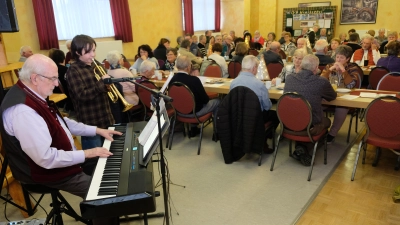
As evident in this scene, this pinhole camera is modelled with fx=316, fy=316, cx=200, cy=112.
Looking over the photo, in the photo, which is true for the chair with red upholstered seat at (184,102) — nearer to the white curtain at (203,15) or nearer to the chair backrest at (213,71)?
the chair backrest at (213,71)

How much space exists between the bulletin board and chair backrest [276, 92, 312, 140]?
9.44 m

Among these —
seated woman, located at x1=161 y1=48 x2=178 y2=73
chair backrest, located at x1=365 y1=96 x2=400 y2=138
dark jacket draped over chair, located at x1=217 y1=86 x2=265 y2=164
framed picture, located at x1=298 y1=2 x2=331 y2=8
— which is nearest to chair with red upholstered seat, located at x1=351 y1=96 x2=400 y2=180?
chair backrest, located at x1=365 y1=96 x2=400 y2=138

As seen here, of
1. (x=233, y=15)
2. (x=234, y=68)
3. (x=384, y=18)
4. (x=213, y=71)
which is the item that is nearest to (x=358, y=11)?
(x=384, y=18)

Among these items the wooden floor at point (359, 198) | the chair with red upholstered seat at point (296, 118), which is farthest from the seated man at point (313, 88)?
the wooden floor at point (359, 198)

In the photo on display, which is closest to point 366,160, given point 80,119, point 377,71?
point 377,71

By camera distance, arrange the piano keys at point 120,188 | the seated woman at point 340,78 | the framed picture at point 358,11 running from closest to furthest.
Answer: the piano keys at point 120,188 → the seated woman at point 340,78 → the framed picture at point 358,11

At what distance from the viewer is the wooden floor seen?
101 inches

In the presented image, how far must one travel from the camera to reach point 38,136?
5.85ft

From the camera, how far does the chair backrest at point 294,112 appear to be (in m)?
3.09

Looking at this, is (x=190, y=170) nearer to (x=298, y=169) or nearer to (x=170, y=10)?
(x=298, y=169)

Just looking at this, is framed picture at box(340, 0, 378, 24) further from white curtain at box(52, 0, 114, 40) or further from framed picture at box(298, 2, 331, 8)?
white curtain at box(52, 0, 114, 40)

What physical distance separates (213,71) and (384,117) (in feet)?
10.2

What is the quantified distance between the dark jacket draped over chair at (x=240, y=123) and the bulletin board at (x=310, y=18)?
372 inches

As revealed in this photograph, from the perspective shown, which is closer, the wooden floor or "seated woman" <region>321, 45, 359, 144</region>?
the wooden floor
